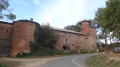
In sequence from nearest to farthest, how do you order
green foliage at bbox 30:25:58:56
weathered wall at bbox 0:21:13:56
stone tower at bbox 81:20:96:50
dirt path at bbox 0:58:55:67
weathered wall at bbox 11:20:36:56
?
dirt path at bbox 0:58:55:67
weathered wall at bbox 11:20:36:56
weathered wall at bbox 0:21:13:56
green foliage at bbox 30:25:58:56
stone tower at bbox 81:20:96:50

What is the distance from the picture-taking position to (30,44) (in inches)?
976

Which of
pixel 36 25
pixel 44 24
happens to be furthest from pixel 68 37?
pixel 36 25

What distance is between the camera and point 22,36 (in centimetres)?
2500

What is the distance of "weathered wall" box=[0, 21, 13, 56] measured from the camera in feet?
80.7

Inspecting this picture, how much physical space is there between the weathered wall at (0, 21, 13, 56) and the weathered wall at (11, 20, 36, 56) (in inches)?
57.9

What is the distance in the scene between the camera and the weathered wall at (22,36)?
24.1 m

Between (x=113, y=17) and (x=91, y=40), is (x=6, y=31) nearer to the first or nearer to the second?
(x=113, y=17)

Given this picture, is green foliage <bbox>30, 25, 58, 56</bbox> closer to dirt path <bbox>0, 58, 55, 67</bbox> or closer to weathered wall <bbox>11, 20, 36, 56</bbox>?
weathered wall <bbox>11, 20, 36, 56</bbox>

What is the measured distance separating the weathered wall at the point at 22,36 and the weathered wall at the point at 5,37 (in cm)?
147

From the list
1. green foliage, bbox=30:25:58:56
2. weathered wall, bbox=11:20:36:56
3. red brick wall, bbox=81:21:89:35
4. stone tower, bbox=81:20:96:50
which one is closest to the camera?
weathered wall, bbox=11:20:36:56

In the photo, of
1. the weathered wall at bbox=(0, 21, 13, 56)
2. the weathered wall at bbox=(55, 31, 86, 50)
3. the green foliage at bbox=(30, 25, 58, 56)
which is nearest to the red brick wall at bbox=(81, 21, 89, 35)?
the weathered wall at bbox=(55, 31, 86, 50)

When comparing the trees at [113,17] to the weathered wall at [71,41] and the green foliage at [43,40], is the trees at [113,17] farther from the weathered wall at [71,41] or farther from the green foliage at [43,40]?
the weathered wall at [71,41]

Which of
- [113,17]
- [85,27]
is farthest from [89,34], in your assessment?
[113,17]

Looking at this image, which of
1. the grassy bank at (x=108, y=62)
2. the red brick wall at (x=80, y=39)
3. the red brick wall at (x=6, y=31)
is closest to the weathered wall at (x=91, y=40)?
the red brick wall at (x=80, y=39)
